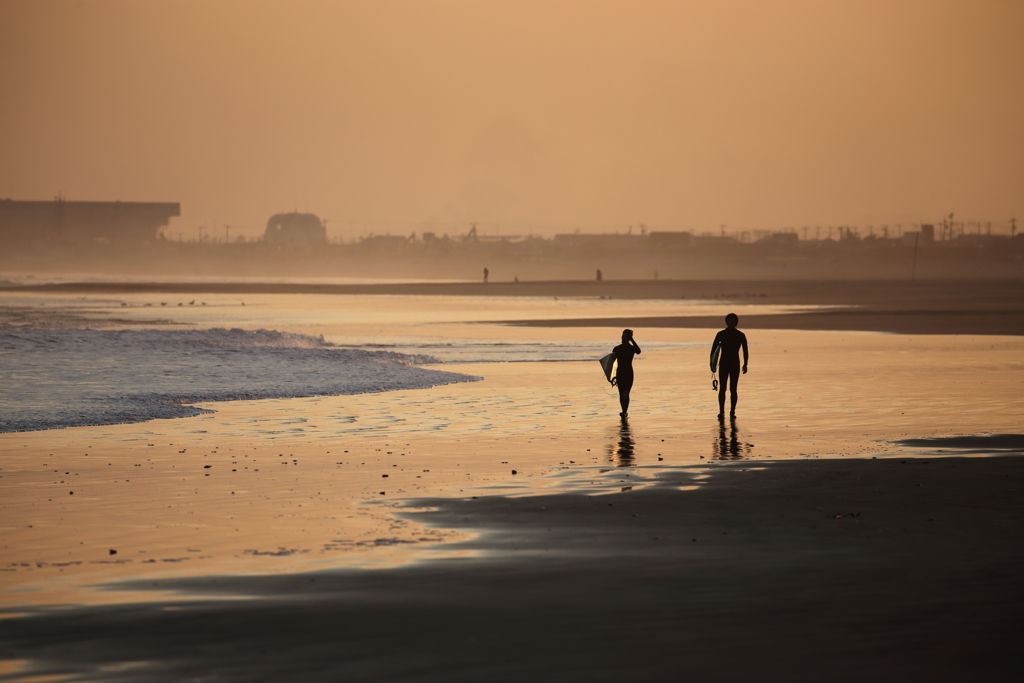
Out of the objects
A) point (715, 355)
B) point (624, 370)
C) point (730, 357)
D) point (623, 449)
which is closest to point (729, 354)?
point (730, 357)

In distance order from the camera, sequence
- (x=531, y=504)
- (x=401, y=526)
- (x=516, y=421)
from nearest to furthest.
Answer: (x=401, y=526)
(x=531, y=504)
(x=516, y=421)

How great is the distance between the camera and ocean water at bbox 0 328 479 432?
21.5 meters

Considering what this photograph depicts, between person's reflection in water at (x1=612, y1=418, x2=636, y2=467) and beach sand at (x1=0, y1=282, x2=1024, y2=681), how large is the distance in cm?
9

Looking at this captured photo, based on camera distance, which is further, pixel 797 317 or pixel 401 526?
pixel 797 317

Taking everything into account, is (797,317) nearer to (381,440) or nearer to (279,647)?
(381,440)

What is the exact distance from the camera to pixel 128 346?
3512 centimetres

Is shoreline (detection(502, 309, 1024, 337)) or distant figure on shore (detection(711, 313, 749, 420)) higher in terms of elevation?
distant figure on shore (detection(711, 313, 749, 420))

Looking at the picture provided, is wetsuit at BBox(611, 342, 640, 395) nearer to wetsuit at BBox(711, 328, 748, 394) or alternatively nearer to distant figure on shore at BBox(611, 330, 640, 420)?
distant figure on shore at BBox(611, 330, 640, 420)

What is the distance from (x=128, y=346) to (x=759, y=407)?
21.2 m

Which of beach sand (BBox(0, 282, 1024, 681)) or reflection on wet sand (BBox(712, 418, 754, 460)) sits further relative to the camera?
reflection on wet sand (BBox(712, 418, 754, 460))

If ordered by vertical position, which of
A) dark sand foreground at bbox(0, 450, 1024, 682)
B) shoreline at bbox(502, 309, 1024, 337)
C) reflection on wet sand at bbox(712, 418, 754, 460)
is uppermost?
shoreline at bbox(502, 309, 1024, 337)

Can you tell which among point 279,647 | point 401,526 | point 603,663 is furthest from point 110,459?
point 603,663

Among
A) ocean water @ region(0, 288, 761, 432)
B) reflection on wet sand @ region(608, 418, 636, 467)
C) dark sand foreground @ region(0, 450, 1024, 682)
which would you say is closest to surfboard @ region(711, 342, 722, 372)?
reflection on wet sand @ region(608, 418, 636, 467)

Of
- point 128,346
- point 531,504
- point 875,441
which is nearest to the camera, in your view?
point 531,504
